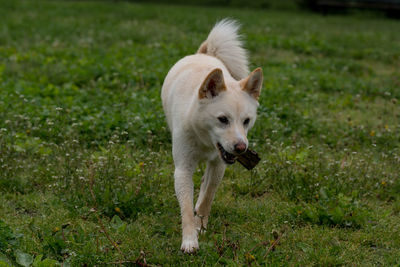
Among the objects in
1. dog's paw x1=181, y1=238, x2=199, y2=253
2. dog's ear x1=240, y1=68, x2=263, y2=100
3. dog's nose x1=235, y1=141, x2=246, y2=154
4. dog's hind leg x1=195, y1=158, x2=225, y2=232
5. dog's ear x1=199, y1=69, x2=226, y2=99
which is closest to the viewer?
dog's nose x1=235, y1=141, x2=246, y2=154

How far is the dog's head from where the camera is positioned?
11.7ft

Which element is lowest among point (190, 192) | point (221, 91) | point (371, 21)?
point (371, 21)

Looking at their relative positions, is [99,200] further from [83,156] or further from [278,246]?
[278,246]

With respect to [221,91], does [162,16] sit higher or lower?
lower

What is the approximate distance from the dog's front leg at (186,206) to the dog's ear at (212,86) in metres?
0.61

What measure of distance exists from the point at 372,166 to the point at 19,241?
134 inches

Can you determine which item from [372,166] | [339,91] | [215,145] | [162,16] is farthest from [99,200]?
[162,16]

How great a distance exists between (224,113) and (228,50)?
1554 millimetres

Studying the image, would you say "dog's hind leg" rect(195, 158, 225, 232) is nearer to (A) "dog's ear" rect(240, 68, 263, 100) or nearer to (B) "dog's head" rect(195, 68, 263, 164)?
(B) "dog's head" rect(195, 68, 263, 164)

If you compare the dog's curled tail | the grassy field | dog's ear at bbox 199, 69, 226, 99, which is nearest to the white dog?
dog's ear at bbox 199, 69, 226, 99

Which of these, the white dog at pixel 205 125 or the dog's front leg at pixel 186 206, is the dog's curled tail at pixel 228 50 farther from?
the dog's front leg at pixel 186 206

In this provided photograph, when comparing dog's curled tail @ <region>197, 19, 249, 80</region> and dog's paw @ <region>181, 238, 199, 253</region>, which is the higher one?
dog's curled tail @ <region>197, 19, 249, 80</region>

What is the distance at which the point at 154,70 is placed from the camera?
8.06 meters

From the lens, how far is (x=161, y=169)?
486cm
